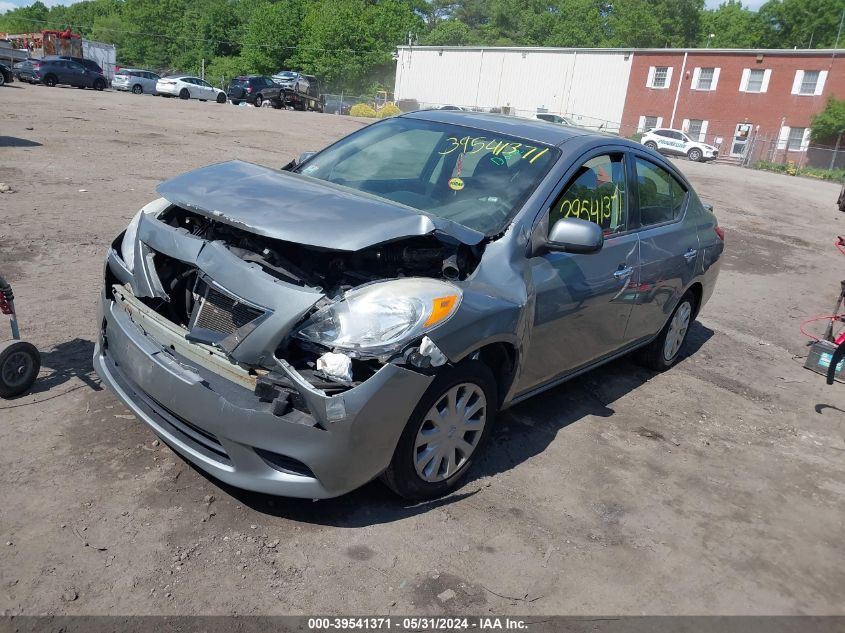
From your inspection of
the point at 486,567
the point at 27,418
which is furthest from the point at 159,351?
the point at 486,567

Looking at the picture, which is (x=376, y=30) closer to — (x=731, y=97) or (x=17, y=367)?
(x=731, y=97)

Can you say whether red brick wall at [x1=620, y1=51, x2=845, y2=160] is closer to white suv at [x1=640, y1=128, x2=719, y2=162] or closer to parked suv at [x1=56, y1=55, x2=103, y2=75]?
white suv at [x1=640, y1=128, x2=719, y2=162]

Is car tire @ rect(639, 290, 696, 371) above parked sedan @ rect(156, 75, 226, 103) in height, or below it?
below

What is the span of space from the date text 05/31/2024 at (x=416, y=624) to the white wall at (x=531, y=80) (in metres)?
48.8

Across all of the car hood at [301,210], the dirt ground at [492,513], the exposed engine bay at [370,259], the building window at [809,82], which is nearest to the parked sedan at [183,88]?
the dirt ground at [492,513]

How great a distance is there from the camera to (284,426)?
2.88 m

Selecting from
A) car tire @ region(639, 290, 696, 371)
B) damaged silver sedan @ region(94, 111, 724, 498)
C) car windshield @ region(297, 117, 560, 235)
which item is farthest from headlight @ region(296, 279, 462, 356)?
car tire @ region(639, 290, 696, 371)

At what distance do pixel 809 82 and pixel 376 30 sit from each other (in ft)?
121

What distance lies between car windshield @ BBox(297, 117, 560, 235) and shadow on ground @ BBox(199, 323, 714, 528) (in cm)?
135

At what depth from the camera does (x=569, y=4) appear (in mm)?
78188

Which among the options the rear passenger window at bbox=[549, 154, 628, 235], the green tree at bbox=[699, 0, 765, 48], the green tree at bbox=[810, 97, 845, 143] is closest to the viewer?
the rear passenger window at bbox=[549, 154, 628, 235]

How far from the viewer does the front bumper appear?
2887mm

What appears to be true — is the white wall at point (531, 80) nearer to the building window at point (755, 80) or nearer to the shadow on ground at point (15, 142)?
the building window at point (755, 80)

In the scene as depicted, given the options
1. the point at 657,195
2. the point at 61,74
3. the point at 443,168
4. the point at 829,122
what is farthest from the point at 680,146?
the point at 443,168
